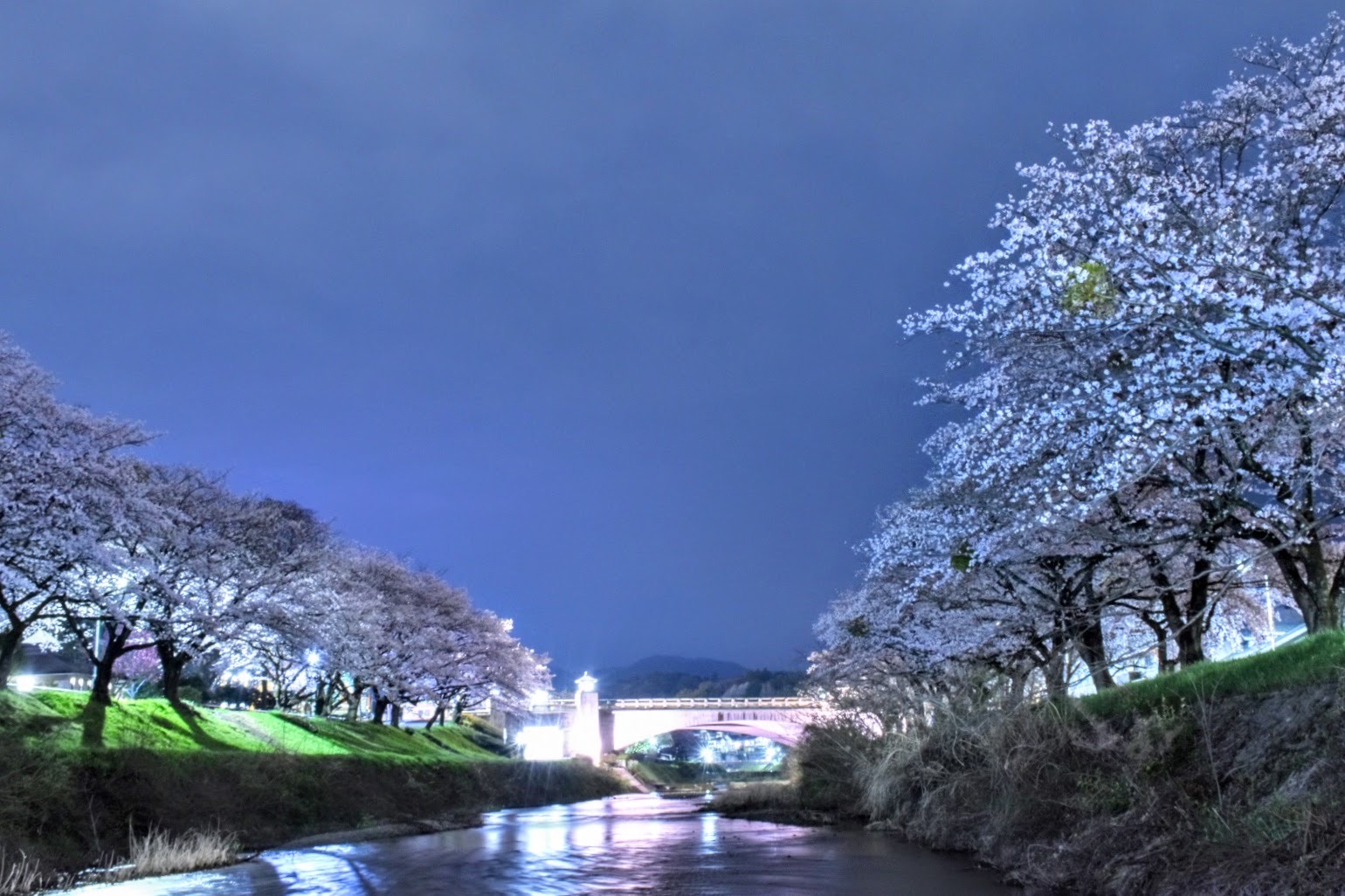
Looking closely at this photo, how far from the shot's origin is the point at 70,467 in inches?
1084

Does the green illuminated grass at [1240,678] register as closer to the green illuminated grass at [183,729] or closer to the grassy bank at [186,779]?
the grassy bank at [186,779]

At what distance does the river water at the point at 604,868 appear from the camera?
2133cm

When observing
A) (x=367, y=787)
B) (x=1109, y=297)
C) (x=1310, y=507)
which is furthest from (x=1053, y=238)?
(x=367, y=787)

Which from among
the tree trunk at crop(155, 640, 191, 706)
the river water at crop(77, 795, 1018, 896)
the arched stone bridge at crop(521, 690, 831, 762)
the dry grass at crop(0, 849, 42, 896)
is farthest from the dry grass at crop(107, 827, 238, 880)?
the arched stone bridge at crop(521, 690, 831, 762)

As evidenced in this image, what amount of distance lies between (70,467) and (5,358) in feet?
11.0

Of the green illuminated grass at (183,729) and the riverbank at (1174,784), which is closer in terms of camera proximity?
the riverbank at (1174,784)

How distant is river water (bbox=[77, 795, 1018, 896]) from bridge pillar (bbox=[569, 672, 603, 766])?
5767 centimetres

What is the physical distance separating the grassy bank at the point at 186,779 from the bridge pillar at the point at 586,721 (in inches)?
1611

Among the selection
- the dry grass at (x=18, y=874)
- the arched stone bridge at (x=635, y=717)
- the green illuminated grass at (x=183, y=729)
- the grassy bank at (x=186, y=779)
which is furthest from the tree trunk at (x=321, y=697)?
the dry grass at (x=18, y=874)

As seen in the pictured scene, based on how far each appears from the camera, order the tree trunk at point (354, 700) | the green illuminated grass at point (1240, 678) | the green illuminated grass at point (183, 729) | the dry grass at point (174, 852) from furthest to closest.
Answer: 1. the tree trunk at point (354, 700)
2. the green illuminated grass at point (183, 729)
3. the dry grass at point (174, 852)
4. the green illuminated grass at point (1240, 678)

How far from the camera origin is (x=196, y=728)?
3809 cm

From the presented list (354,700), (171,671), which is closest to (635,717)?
(354,700)

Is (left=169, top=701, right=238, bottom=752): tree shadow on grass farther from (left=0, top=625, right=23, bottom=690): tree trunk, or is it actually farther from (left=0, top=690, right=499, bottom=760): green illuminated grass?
(left=0, top=625, right=23, bottom=690): tree trunk

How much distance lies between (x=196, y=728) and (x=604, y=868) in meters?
19.1
